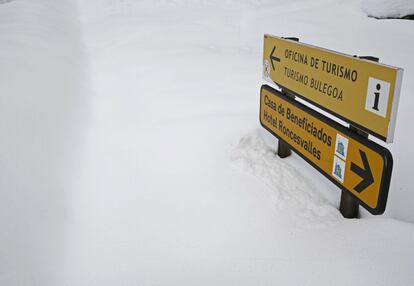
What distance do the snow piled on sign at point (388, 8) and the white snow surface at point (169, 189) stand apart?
2.44 m

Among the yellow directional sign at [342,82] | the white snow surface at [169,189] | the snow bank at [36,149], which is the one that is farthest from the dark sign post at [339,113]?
the snow bank at [36,149]

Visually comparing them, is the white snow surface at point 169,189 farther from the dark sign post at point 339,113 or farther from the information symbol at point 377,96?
the information symbol at point 377,96

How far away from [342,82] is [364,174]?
22.9 inches

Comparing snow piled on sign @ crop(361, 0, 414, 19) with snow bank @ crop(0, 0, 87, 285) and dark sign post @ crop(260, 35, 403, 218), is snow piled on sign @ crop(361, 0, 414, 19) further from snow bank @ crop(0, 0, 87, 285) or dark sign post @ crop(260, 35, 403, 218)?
snow bank @ crop(0, 0, 87, 285)

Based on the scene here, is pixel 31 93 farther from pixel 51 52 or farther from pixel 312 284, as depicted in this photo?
pixel 312 284

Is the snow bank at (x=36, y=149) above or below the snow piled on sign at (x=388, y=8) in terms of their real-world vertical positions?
below

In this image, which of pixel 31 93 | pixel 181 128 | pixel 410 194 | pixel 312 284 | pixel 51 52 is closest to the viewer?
pixel 312 284

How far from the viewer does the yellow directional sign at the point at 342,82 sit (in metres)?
1.91

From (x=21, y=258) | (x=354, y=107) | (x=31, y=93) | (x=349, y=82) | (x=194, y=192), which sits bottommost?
(x=21, y=258)

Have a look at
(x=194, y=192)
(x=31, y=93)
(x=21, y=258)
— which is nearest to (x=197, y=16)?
(x=31, y=93)

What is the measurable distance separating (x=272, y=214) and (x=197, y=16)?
870 centimetres

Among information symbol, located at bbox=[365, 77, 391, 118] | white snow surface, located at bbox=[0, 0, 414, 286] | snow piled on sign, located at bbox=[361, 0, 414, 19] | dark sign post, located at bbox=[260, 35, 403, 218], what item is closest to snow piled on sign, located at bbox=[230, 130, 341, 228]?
white snow surface, located at bbox=[0, 0, 414, 286]

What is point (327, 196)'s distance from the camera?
2697mm

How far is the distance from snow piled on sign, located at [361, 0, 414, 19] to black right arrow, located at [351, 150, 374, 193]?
728 centimetres
